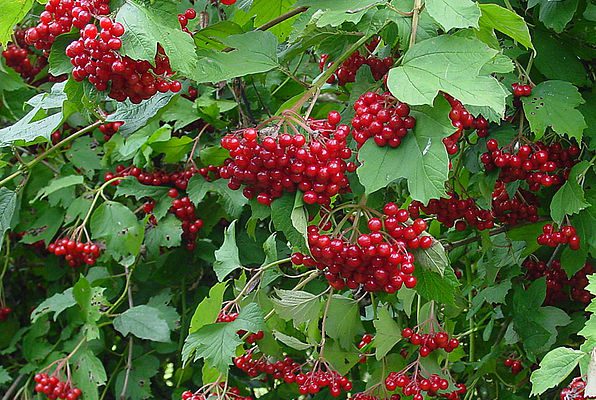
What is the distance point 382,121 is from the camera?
3.78 ft

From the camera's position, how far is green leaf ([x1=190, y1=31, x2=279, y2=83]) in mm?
1305

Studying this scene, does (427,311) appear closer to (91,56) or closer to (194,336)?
(194,336)

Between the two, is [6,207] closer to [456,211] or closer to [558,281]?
[456,211]

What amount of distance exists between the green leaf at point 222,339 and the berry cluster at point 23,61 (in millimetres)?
1631

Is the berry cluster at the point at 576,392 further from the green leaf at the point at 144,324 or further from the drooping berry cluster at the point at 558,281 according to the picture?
the green leaf at the point at 144,324

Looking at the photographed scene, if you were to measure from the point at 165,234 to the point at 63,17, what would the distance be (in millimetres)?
1069

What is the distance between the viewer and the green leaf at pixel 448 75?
1.08m

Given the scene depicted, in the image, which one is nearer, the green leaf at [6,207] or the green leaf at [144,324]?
the green leaf at [6,207]

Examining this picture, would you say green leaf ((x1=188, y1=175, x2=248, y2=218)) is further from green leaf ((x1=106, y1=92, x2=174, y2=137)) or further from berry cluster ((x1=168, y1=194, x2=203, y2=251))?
green leaf ((x1=106, y1=92, x2=174, y2=137))

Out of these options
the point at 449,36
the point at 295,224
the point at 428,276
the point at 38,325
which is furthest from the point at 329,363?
the point at 38,325

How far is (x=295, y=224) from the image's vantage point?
1.18m

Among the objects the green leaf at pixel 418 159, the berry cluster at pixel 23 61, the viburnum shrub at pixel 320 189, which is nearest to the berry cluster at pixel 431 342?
the viburnum shrub at pixel 320 189

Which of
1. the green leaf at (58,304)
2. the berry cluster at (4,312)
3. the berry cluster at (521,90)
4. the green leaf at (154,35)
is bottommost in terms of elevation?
the berry cluster at (4,312)

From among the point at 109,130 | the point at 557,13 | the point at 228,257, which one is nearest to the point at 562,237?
the point at 557,13
